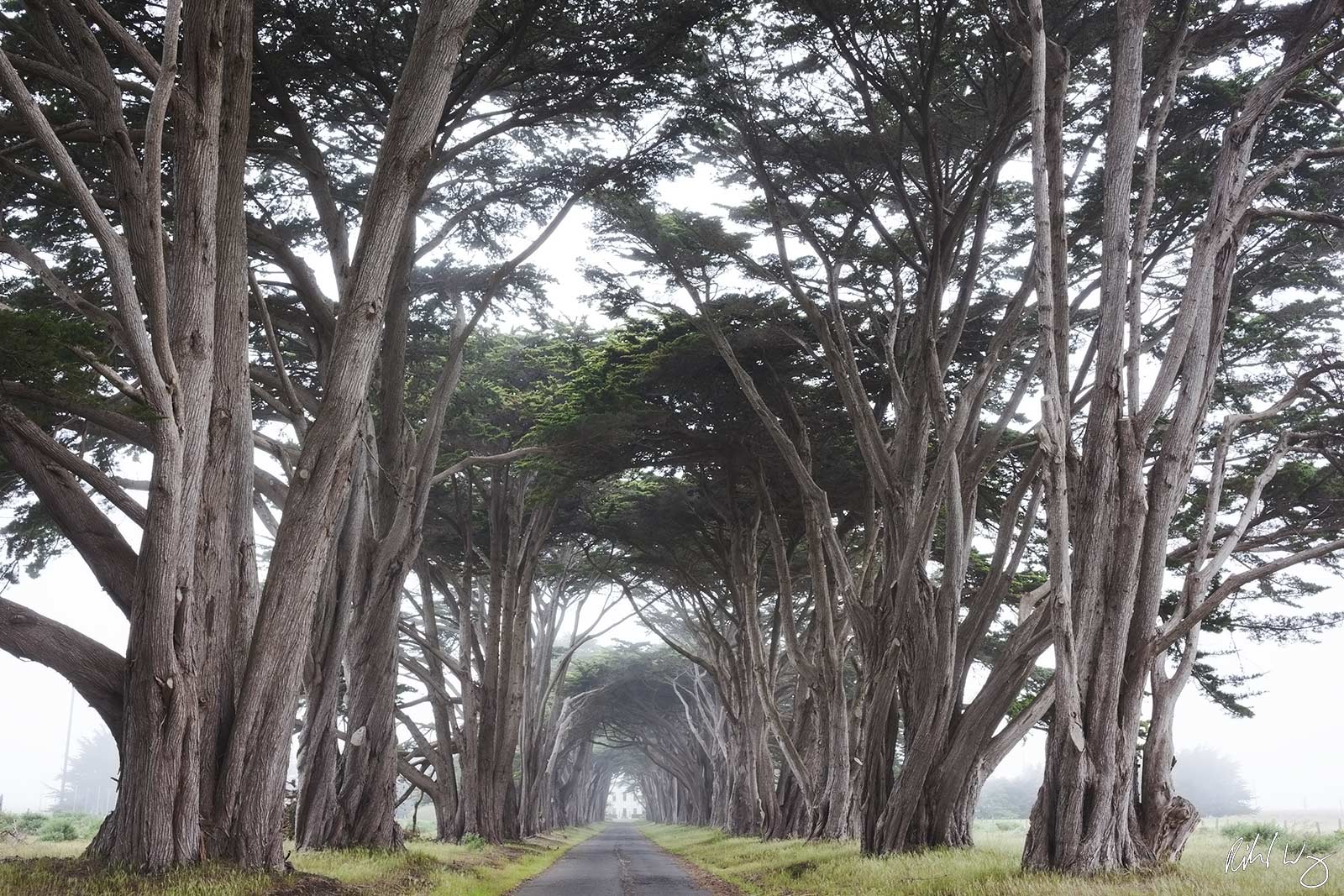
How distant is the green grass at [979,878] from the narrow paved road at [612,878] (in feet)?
2.58

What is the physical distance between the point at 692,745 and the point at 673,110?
34356mm

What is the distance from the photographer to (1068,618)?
291 inches

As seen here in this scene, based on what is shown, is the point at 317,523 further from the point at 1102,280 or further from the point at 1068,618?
the point at 1102,280

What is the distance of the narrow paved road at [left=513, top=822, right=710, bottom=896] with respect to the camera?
37.7 feet

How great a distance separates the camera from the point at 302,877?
7500mm

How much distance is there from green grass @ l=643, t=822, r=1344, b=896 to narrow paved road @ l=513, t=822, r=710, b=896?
0.79 metres

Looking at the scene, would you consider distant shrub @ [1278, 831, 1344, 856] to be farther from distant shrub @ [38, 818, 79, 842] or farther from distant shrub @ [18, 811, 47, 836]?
distant shrub @ [18, 811, 47, 836]

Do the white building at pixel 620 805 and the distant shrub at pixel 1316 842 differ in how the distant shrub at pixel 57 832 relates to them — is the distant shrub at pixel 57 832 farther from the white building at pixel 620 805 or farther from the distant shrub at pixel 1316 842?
the white building at pixel 620 805

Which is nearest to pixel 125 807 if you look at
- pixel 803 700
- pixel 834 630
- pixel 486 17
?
pixel 486 17
